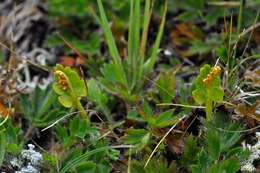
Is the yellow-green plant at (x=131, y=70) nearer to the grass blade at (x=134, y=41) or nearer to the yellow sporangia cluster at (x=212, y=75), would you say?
the grass blade at (x=134, y=41)

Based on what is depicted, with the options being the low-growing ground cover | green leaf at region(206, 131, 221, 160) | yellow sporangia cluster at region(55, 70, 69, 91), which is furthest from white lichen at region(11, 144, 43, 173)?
green leaf at region(206, 131, 221, 160)

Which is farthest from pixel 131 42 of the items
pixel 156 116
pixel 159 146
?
pixel 159 146

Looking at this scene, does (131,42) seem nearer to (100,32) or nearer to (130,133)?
(130,133)

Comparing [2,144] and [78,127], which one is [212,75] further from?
[2,144]

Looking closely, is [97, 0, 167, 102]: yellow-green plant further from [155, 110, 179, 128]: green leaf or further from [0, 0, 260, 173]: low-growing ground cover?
[155, 110, 179, 128]: green leaf

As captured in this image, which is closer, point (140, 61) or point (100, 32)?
point (140, 61)

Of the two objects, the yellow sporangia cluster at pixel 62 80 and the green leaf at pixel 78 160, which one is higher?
the yellow sporangia cluster at pixel 62 80

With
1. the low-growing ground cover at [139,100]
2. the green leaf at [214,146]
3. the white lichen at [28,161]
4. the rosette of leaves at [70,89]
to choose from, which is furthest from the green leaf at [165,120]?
the white lichen at [28,161]
